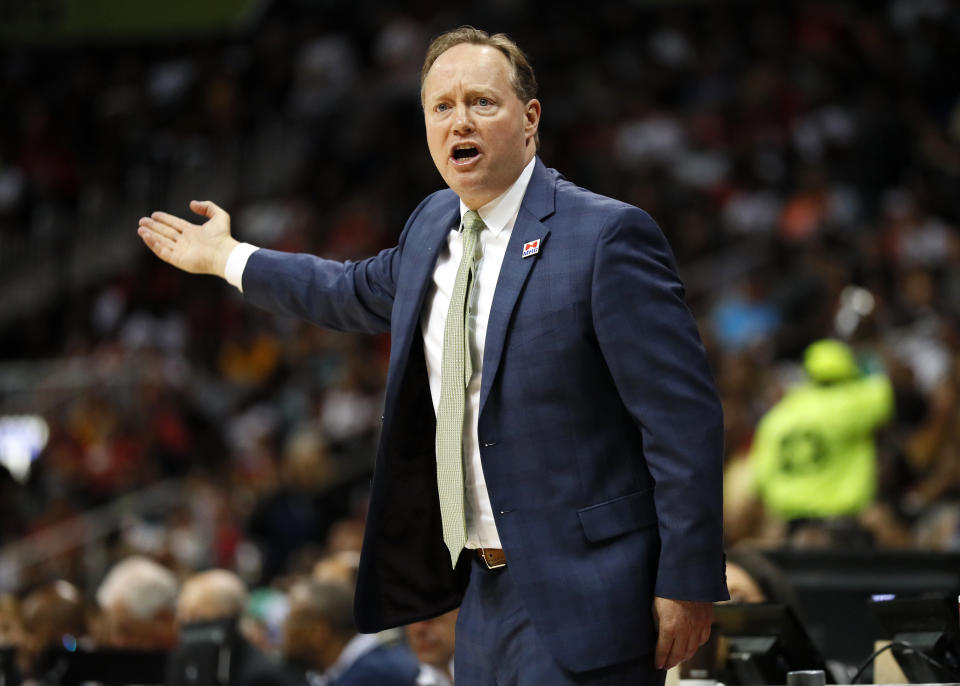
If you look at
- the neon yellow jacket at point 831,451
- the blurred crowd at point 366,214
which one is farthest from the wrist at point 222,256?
the neon yellow jacket at point 831,451

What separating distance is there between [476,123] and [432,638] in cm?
229

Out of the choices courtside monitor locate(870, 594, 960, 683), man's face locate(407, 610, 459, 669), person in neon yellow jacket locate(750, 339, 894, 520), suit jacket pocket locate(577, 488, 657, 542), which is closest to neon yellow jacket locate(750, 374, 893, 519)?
person in neon yellow jacket locate(750, 339, 894, 520)

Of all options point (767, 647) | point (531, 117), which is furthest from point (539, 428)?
point (767, 647)

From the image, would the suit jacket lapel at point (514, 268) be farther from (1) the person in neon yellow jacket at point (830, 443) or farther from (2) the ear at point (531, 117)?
(1) the person in neon yellow jacket at point (830, 443)

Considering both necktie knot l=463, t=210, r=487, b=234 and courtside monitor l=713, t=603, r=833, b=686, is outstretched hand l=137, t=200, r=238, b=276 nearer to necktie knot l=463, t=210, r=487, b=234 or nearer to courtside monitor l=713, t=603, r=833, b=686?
necktie knot l=463, t=210, r=487, b=234

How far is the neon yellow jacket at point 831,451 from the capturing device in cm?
731

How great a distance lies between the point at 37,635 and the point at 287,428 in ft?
18.0

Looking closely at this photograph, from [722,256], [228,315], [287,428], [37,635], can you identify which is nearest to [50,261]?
[228,315]

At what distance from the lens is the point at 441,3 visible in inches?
563

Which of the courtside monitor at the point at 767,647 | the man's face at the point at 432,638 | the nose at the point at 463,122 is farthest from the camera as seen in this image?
the man's face at the point at 432,638

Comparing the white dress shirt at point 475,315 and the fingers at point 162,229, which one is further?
the fingers at point 162,229

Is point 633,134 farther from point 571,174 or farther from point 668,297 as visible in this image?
point 668,297

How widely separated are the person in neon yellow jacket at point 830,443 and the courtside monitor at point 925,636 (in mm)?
3966

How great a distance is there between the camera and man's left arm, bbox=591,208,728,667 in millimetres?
2494
